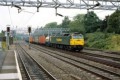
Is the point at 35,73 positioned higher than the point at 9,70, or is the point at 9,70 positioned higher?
the point at 9,70

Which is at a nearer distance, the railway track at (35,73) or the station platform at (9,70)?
the station platform at (9,70)

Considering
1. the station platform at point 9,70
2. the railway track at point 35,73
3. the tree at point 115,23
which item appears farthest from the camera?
the tree at point 115,23

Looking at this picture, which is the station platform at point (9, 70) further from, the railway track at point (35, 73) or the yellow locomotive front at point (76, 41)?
the yellow locomotive front at point (76, 41)

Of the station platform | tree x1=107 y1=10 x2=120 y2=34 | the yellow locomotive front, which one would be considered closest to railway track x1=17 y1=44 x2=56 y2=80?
the station platform

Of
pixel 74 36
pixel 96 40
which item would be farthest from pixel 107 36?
pixel 74 36

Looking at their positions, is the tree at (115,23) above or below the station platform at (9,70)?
above

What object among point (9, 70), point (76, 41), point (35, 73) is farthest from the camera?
point (76, 41)

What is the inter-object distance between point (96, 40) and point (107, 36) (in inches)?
97.5

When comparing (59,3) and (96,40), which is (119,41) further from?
(59,3)

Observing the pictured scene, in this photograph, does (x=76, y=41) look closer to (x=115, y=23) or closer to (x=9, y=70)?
(x=115, y=23)

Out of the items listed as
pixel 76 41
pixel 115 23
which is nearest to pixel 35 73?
pixel 76 41

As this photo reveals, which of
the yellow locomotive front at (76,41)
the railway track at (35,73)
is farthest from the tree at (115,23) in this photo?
the railway track at (35,73)

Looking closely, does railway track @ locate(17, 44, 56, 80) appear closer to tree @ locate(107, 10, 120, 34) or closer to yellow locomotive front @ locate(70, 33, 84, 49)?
yellow locomotive front @ locate(70, 33, 84, 49)

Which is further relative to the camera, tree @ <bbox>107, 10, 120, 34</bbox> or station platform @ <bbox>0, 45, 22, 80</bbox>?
tree @ <bbox>107, 10, 120, 34</bbox>
